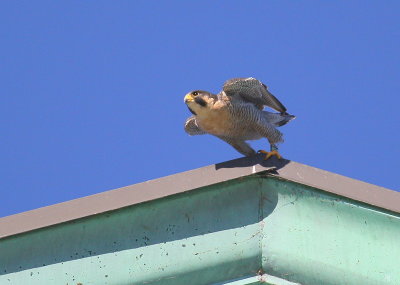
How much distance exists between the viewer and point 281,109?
8703 mm

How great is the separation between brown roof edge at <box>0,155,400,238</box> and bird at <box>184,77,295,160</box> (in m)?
2.79

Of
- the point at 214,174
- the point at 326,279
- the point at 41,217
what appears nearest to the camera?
the point at 326,279

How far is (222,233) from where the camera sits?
5.00m

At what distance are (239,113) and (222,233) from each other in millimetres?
3509

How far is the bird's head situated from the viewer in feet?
27.9

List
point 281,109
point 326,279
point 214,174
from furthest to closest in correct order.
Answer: point 281,109 < point 214,174 < point 326,279

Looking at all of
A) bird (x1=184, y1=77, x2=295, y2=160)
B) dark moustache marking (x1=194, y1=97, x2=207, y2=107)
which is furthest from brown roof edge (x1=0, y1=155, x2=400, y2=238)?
dark moustache marking (x1=194, y1=97, x2=207, y2=107)

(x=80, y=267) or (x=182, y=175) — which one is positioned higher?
(x=182, y=175)

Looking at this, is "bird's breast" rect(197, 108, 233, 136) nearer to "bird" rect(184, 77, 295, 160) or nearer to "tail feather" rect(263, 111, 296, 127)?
"bird" rect(184, 77, 295, 160)

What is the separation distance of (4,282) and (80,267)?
508mm

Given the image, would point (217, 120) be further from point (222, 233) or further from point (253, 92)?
point (222, 233)

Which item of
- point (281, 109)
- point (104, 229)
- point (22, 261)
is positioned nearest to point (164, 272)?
point (104, 229)

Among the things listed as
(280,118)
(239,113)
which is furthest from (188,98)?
(280,118)

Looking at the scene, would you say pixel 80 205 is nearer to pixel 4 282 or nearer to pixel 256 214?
pixel 4 282
